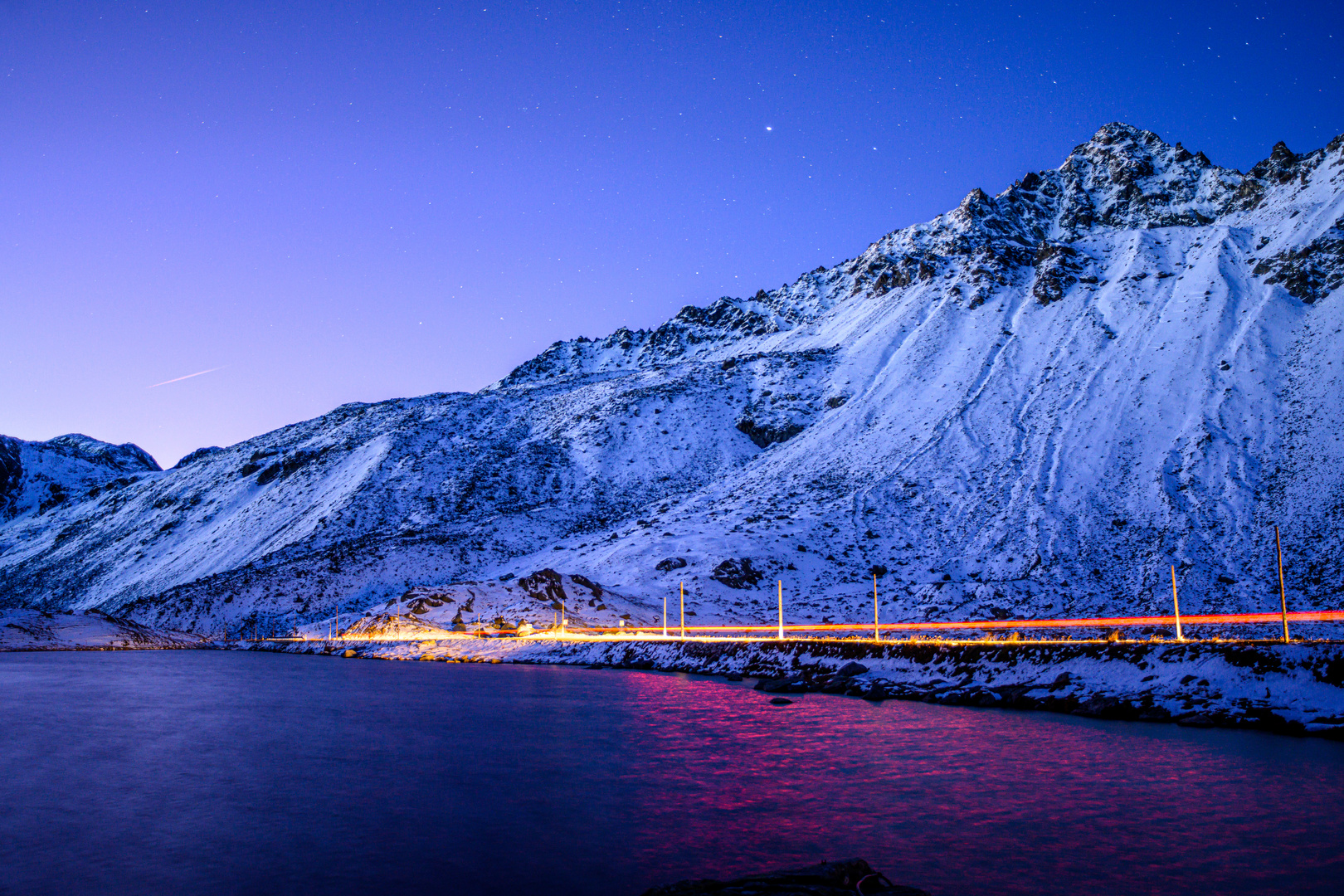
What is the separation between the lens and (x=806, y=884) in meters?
Result: 8.47

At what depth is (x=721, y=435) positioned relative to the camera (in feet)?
371

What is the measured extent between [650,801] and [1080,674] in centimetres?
1966

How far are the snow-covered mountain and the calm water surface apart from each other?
127 feet

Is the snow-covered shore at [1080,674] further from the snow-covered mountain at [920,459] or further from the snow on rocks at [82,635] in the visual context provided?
the snow on rocks at [82,635]

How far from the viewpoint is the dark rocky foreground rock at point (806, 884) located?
26.7 feet

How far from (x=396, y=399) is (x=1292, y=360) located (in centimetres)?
15274

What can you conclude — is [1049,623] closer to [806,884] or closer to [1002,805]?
[1002,805]

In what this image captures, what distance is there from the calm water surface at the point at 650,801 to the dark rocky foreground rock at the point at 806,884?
181 cm

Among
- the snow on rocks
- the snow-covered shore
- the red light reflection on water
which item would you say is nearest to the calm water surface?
the red light reflection on water

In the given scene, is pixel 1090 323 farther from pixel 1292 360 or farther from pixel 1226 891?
pixel 1226 891

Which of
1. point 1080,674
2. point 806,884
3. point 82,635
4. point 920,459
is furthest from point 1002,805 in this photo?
point 82,635

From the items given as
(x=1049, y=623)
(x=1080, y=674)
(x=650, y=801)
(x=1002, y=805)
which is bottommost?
(x=650, y=801)

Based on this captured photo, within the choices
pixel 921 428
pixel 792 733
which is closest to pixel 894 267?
pixel 921 428

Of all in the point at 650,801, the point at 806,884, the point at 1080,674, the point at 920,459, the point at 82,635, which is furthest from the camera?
the point at 82,635
